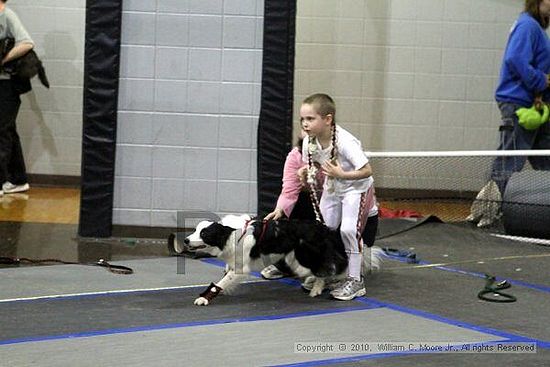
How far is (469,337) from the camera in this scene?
4852mm

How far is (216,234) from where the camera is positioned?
553cm

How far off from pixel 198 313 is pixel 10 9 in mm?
5418

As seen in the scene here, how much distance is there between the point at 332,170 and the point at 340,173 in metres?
0.05

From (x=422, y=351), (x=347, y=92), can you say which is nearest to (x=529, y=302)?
(x=422, y=351)

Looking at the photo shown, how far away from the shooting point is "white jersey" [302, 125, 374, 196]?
18.9 feet

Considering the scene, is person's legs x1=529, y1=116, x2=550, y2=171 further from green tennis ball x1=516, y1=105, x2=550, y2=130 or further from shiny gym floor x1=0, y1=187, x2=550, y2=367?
shiny gym floor x1=0, y1=187, x2=550, y2=367

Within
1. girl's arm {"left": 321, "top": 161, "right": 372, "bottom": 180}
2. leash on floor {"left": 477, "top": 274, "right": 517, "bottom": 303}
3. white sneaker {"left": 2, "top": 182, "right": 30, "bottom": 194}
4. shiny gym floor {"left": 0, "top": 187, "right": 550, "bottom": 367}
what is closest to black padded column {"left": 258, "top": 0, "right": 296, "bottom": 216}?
shiny gym floor {"left": 0, "top": 187, "right": 550, "bottom": 367}

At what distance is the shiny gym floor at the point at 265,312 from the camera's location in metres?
4.50

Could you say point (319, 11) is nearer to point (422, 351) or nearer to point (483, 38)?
point (483, 38)

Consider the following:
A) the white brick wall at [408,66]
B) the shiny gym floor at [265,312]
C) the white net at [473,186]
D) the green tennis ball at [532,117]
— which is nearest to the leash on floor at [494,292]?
the shiny gym floor at [265,312]

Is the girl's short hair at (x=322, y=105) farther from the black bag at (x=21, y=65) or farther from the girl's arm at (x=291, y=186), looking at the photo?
the black bag at (x=21, y=65)

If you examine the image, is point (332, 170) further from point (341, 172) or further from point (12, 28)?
point (12, 28)

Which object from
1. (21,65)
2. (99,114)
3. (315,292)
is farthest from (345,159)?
(21,65)

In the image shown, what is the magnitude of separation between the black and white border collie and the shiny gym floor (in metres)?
0.13
